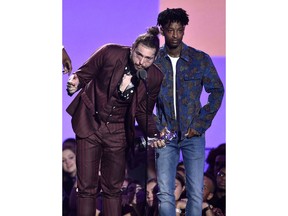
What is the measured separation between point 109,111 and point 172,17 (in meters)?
0.71

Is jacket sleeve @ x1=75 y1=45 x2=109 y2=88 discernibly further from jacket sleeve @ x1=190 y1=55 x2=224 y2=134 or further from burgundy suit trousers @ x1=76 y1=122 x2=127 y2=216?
jacket sleeve @ x1=190 y1=55 x2=224 y2=134

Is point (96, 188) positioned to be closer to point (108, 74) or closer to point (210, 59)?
point (108, 74)

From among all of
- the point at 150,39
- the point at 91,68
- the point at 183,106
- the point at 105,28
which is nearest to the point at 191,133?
the point at 183,106

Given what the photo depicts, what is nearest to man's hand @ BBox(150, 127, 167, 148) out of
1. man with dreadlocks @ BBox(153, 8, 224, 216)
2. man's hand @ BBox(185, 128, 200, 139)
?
man with dreadlocks @ BBox(153, 8, 224, 216)

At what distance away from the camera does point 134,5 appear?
353cm

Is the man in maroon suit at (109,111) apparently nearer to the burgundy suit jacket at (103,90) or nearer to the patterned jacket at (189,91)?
the burgundy suit jacket at (103,90)

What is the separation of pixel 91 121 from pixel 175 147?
557mm

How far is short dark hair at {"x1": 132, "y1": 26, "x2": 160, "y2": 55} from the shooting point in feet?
11.1

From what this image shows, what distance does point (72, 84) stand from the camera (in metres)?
3.44

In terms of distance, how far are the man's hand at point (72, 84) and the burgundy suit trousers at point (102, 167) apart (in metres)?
0.29

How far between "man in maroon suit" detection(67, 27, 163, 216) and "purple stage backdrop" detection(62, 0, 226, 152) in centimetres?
7

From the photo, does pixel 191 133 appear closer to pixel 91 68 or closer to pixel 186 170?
pixel 186 170
